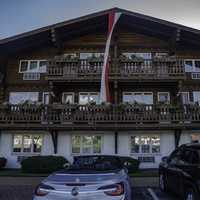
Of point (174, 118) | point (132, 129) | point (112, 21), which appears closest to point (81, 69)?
point (112, 21)

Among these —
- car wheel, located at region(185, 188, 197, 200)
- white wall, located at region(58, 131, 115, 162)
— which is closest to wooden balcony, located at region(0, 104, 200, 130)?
white wall, located at region(58, 131, 115, 162)

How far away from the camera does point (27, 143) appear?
18062mm

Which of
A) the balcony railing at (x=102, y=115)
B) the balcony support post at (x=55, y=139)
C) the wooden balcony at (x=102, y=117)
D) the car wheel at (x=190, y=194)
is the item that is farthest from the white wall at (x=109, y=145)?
the car wheel at (x=190, y=194)

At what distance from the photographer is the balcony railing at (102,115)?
1622 centimetres

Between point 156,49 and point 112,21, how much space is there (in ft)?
13.7

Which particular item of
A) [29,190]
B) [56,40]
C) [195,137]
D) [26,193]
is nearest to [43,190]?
[26,193]

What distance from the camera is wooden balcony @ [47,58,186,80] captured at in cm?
1703

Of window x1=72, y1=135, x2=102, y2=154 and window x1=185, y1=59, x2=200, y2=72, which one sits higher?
window x1=185, y1=59, x2=200, y2=72

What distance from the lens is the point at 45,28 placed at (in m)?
18.2

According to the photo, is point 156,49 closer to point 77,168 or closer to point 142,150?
point 142,150

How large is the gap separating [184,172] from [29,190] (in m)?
6.10

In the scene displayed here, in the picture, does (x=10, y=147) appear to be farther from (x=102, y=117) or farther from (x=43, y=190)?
(x=43, y=190)

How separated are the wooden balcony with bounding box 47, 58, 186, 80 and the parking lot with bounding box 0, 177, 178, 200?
7.10m

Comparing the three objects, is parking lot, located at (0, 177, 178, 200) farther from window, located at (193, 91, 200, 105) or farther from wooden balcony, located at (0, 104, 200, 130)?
window, located at (193, 91, 200, 105)
